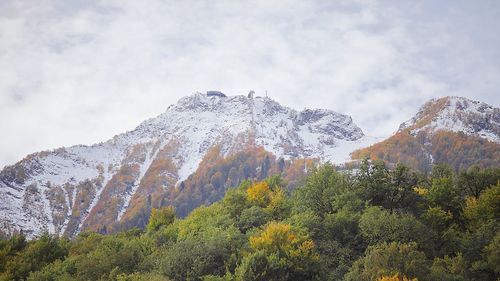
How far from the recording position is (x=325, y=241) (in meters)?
58.2

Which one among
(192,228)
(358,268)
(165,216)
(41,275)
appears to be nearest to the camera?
(358,268)

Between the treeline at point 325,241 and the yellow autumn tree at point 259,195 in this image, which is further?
the yellow autumn tree at point 259,195

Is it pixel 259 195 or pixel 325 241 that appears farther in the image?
pixel 259 195

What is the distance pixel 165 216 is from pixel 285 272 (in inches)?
2013

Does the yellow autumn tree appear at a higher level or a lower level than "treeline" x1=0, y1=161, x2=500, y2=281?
higher

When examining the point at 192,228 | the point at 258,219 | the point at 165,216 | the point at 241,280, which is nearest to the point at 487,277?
the point at 241,280

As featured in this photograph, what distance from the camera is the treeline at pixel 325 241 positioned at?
49062 millimetres

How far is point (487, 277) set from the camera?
165 feet

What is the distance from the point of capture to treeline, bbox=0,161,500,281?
1932 inches

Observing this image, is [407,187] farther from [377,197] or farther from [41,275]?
[41,275]

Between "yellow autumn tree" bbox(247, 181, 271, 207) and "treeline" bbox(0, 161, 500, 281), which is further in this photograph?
"yellow autumn tree" bbox(247, 181, 271, 207)

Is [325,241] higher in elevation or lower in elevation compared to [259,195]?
lower

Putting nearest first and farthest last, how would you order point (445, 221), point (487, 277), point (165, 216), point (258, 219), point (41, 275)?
point (487, 277) → point (41, 275) → point (445, 221) → point (258, 219) → point (165, 216)

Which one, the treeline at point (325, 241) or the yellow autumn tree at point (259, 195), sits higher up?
the yellow autumn tree at point (259, 195)
